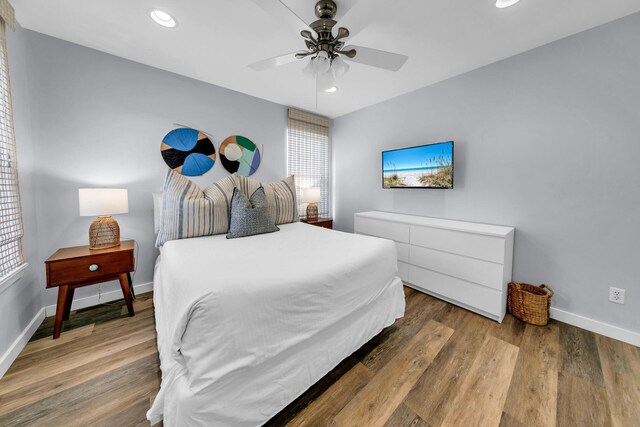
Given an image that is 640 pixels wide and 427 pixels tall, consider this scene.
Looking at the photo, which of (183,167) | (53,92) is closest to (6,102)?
(53,92)

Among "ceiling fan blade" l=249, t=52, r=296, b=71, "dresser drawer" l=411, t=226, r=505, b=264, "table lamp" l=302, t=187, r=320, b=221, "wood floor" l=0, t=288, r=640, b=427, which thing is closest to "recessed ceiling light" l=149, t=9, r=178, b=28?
"ceiling fan blade" l=249, t=52, r=296, b=71

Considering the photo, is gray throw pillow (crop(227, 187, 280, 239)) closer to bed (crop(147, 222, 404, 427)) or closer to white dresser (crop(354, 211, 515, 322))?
bed (crop(147, 222, 404, 427))

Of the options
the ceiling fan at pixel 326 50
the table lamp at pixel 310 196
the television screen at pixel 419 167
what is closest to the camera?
the ceiling fan at pixel 326 50

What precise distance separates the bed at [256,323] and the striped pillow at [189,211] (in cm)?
34

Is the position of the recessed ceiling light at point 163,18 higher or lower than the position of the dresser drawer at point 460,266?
higher

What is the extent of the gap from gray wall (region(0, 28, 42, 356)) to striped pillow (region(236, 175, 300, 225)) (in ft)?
5.24

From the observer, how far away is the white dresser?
80.4 inches

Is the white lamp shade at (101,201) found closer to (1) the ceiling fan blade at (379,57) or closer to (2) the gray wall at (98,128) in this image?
(2) the gray wall at (98,128)

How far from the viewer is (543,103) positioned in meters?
2.07

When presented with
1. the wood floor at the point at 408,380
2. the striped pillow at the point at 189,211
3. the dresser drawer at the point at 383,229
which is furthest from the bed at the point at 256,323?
the dresser drawer at the point at 383,229

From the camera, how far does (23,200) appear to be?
1.79 m

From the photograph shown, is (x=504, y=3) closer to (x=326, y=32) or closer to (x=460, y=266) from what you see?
(x=326, y=32)

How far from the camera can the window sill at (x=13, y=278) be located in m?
1.45

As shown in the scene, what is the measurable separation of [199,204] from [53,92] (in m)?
1.57
